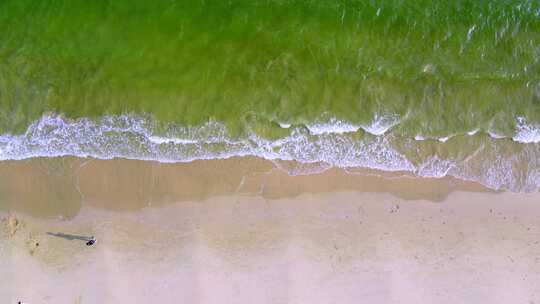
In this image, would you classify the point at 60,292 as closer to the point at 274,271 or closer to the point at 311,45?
the point at 274,271

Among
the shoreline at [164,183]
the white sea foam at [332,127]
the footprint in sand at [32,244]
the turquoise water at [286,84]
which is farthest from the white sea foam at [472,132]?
the footprint in sand at [32,244]

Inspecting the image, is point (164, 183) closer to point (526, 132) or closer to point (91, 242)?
point (91, 242)

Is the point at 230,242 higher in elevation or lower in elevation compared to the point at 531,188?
lower

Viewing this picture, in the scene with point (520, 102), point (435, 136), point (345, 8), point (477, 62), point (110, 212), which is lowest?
point (110, 212)

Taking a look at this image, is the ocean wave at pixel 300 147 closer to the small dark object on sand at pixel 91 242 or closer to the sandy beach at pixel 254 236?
the sandy beach at pixel 254 236

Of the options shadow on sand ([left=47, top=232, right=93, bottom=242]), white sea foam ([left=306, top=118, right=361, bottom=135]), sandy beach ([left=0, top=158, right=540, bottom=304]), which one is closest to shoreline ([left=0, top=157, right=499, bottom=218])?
sandy beach ([left=0, top=158, right=540, bottom=304])

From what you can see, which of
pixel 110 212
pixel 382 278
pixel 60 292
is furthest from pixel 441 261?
pixel 60 292

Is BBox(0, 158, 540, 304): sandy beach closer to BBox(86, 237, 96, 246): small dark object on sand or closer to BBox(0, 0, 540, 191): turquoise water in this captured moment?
BBox(86, 237, 96, 246): small dark object on sand

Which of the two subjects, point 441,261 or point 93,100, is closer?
point 441,261
